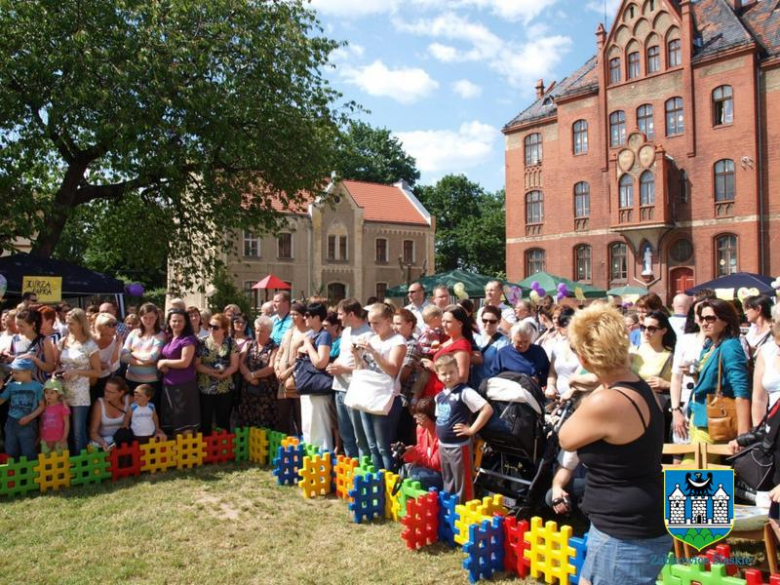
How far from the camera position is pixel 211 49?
16.4 m

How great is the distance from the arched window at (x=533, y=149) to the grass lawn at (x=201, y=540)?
3331cm

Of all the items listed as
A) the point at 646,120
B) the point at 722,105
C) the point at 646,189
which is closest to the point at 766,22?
the point at 722,105

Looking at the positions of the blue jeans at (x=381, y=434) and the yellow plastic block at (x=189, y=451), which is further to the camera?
the yellow plastic block at (x=189, y=451)

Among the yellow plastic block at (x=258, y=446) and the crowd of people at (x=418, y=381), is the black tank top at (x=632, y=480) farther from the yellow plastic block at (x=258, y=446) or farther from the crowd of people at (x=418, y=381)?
the yellow plastic block at (x=258, y=446)

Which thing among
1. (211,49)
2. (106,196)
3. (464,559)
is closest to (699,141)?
(211,49)

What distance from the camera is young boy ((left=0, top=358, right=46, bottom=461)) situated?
702 centimetres

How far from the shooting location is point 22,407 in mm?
7031

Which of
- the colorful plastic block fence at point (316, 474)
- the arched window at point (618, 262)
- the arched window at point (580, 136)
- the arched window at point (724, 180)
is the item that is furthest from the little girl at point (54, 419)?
the arched window at point (580, 136)

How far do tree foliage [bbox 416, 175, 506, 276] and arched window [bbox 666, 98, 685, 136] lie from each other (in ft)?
77.9

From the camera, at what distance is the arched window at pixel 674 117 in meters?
31.2

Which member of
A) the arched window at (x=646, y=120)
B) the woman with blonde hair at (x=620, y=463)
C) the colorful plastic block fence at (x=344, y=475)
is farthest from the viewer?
the arched window at (x=646, y=120)

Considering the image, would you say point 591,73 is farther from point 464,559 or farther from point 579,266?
point 464,559

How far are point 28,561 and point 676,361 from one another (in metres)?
5.47

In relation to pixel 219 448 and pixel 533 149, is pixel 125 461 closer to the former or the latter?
pixel 219 448
